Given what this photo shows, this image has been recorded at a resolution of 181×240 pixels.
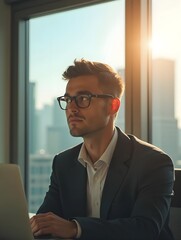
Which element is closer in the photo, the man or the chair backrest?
the man

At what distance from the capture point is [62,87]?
312 centimetres

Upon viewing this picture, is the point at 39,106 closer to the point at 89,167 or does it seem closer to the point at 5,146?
the point at 5,146

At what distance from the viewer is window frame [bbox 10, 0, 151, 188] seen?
8.62ft

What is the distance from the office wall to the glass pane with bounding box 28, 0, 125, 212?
187 millimetres

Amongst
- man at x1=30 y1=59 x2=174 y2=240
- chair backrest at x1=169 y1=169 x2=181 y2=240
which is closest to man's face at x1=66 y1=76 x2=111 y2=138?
man at x1=30 y1=59 x2=174 y2=240

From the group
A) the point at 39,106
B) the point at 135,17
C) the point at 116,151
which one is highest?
the point at 135,17

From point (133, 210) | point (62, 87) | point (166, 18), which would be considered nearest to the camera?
point (133, 210)

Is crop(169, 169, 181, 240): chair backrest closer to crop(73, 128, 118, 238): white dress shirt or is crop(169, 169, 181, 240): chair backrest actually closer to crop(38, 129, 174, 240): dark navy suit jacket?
crop(38, 129, 174, 240): dark navy suit jacket

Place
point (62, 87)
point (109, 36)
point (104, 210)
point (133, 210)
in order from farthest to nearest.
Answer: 1. point (62, 87)
2. point (109, 36)
3. point (104, 210)
4. point (133, 210)

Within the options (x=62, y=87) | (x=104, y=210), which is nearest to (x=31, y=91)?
(x=62, y=87)

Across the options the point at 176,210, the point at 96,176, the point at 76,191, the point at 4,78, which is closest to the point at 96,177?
Answer: the point at 96,176

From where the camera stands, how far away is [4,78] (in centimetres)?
337

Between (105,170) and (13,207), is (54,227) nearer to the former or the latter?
(13,207)

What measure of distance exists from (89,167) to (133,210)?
0.36m
